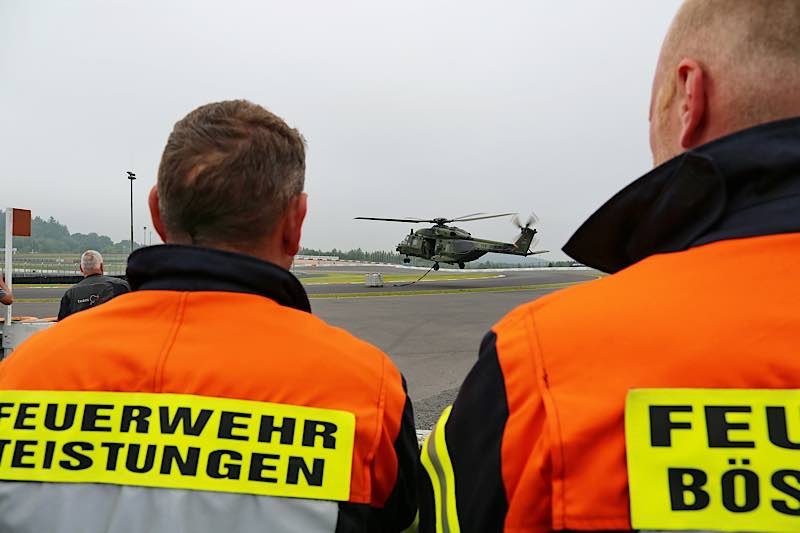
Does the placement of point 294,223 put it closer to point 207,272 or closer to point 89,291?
point 207,272

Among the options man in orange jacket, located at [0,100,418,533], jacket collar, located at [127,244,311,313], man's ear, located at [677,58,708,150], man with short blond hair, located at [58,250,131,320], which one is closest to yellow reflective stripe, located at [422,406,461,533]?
man in orange jacket, located at [0,100,418,533]

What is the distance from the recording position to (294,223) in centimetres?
174

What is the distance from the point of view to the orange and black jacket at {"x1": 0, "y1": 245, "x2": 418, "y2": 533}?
127cm

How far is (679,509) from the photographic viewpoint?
3.13 feet

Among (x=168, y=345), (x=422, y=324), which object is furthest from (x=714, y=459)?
(x=422, y=324)

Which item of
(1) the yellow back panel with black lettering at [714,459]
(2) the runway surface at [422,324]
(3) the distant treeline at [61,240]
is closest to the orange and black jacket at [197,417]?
(1) the yellow back panel with black lettering at [714,459]

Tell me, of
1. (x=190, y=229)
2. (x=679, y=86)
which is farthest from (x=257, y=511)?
(x=679, y=86)

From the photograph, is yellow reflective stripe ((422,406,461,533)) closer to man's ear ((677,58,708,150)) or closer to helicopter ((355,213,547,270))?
man's ear ((677,58,708,150))

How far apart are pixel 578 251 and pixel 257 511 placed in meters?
1.11

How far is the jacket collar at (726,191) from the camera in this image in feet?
3.48

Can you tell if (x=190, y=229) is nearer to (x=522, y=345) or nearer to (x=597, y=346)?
(x=522, y=345)

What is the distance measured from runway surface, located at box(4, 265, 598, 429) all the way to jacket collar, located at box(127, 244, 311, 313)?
4.08 metres

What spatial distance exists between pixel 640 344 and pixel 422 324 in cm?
1303

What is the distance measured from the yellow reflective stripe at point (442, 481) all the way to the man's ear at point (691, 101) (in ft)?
3.00
